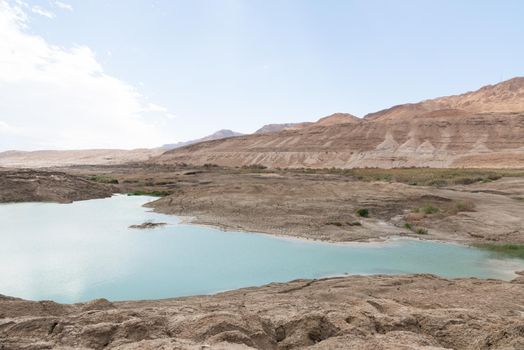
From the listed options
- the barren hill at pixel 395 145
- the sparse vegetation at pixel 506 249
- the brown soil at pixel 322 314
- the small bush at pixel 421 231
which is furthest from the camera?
the barren hill at pixel 395 145

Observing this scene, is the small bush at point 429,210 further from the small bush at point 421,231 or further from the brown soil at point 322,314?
the small bush at point 421,231

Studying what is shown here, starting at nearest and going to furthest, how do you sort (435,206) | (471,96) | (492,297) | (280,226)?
(492,297)
(280,226)
(435,206)
(471,96)

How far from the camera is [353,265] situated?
15.6 meters

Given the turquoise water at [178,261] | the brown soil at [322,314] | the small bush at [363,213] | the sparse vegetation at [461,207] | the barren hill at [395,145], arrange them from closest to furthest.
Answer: the brown soil at [322,314], the turquoise water at [178,261], the sparse vegetation at [461,207], the small bush at [363,213], the barren hill at [395,145]

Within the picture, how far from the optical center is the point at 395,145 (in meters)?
79.4

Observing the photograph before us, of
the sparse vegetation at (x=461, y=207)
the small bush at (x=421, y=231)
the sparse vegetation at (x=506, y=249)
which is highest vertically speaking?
the sparse vegetation at (x=461, y=207)

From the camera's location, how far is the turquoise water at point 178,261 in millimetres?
13109

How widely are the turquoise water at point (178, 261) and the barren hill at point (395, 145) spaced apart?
53326mm

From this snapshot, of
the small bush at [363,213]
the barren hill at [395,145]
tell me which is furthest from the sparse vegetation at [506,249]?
the barren hill at [395,145]

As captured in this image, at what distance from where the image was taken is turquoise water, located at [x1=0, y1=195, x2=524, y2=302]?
13.1 metres

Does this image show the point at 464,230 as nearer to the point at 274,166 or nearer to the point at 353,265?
the point at 353,265

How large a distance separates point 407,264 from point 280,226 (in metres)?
8.33

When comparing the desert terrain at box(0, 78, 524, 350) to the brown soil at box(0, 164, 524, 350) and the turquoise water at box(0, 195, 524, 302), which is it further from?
the turquoise water at box(0, 195, 524, 302)

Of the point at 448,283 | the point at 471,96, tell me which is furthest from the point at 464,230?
the point at 471,96
